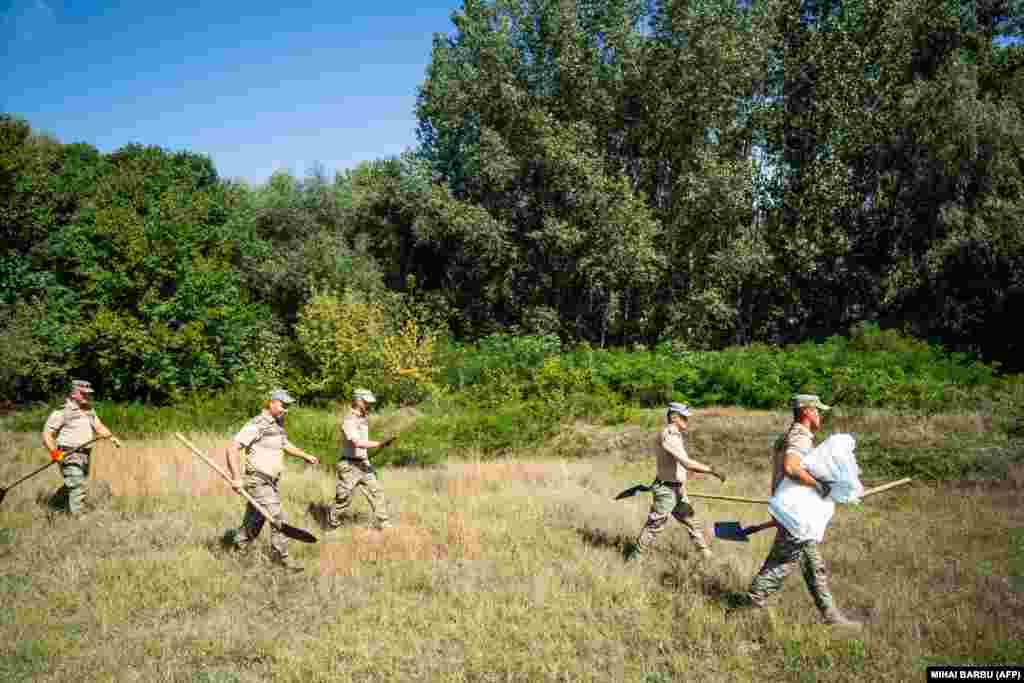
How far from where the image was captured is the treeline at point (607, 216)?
2120 centimetres

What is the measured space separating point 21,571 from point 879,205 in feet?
83.6

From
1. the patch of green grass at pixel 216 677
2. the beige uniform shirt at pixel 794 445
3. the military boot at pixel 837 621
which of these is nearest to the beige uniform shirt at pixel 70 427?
the patch of green grass at pixel 216 677

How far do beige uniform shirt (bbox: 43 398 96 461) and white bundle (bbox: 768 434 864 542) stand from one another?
9492 mm

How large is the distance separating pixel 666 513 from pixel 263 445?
4759 mm

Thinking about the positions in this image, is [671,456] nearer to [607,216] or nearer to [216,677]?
[216,677]

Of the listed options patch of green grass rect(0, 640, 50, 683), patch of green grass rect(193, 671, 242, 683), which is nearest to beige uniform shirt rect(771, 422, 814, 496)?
patch of green grass rect(193, 671, 242, 683)

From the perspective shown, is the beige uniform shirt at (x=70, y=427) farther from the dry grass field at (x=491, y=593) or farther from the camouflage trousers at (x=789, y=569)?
the camouflage trousers at (x=789, y=569)

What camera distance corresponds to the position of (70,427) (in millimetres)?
10180

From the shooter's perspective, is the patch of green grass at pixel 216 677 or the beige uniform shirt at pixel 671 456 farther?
the beige uniform shirt at pixel 671 456

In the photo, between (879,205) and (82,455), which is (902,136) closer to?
(879,205)

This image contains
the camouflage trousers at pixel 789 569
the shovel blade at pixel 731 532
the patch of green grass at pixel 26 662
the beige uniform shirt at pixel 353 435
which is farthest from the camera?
the beige uniform shirt at pixel 353 435

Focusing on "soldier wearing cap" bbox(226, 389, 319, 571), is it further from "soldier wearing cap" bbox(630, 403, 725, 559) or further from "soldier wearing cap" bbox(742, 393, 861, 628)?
"soldier wearing cap" bbox(742, 393, 861, 628)

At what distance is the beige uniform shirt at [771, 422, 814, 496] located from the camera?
627 centimetres

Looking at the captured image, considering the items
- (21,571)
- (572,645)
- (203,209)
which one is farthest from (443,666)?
(203,209)
